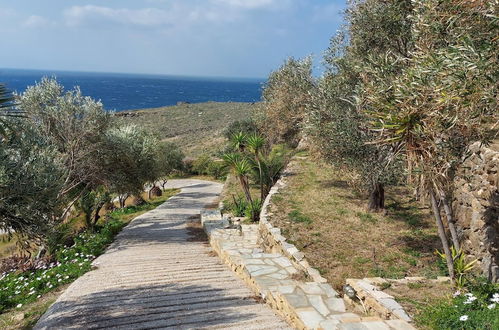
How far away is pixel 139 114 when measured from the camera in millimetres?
89188

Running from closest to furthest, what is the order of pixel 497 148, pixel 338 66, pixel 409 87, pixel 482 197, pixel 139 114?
pixel 409 87 → pixel 482 197 → pixel 497 148 → pixel 338 66 → pixel 139 114

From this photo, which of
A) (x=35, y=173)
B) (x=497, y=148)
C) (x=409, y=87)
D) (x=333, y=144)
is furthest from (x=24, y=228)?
(x=497, y=148)

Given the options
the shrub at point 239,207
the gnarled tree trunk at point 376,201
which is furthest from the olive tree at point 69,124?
the gnarled tree trunk at point 376,201

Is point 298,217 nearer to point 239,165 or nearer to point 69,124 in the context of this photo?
point 239,165

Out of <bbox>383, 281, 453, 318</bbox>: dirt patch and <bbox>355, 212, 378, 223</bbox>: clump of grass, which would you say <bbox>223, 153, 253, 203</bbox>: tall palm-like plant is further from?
<bbox>383, 281, 453, 318</bbox>: dirt patch

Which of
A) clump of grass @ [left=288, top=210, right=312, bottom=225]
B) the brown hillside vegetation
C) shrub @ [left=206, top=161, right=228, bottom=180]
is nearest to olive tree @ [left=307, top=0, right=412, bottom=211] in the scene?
clump of grass @ [left=288, top=210, right=312, bottom=225]

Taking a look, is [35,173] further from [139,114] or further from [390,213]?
[139,114]

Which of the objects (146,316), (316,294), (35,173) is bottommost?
(146,316)

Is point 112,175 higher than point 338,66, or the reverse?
point 338,66

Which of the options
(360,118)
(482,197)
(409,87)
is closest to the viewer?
(409,87)

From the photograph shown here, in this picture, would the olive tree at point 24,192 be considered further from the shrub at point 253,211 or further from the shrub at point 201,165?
the shrub at point 201,165

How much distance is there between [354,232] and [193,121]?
74435 mm

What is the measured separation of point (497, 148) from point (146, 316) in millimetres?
8582

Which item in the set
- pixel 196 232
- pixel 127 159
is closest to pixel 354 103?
pixel 196 232
